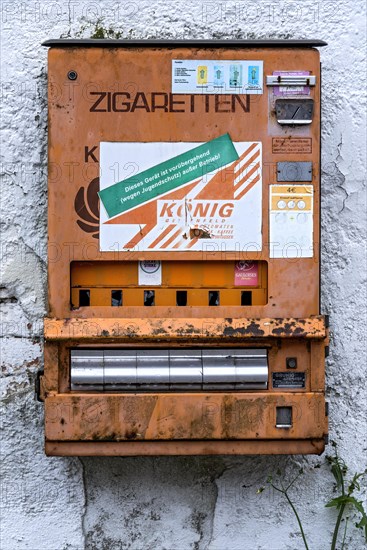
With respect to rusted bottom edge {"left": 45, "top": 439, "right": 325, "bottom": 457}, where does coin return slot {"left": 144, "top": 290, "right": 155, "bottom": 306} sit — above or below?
above

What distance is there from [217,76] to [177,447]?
107 cm

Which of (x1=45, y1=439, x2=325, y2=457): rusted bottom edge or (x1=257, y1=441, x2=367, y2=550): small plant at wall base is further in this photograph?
(x1=257, y1=441, x2=367, y2=550): small plant at wall base

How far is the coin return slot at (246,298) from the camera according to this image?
1928 mm

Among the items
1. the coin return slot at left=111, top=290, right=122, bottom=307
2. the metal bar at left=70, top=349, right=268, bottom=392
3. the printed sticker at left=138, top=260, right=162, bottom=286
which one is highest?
the printed sticker at left=138, top=260, right=162, bottom=286

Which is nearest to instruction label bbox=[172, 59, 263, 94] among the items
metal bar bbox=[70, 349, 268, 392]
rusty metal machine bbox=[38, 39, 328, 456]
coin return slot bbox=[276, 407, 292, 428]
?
rusty metal machine bbox=[38, 39, 328, 456]

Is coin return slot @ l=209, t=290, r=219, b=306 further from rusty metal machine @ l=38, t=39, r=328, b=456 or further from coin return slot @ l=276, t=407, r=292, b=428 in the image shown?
coin return slot @ l=276, t=407, r=292, b=428

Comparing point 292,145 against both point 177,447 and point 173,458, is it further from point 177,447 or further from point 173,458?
point 173,458

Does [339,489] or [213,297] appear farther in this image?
[339,489]

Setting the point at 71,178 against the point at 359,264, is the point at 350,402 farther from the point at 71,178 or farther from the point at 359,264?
the point at 71,178

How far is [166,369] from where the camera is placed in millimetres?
1886

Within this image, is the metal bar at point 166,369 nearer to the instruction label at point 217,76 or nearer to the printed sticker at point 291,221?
the printed sticker at point 291,221

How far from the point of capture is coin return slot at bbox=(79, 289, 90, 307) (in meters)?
1.92

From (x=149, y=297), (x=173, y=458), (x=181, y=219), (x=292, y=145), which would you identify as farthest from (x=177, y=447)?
(x=292, y=145)

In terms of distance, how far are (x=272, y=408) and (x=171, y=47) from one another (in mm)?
1068
